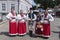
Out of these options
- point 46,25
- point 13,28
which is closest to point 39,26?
point 46,25

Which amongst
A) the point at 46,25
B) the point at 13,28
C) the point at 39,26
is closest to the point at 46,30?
the point at 46,25

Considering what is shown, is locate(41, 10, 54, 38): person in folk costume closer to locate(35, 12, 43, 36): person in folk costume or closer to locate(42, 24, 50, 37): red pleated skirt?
locate(42, 24, 50, 37): red pleated skirt

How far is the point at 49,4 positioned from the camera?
7494 centimetres

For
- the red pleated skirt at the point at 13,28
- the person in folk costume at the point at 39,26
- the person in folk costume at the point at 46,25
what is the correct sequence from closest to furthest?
the person in folk costume at the point at 46,25 → the person in folk costume at the point at 39,26 → the red pleated skirt at the point at 13,28

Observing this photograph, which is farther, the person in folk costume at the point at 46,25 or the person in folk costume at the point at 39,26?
the person in folk costume at the point at 39,26

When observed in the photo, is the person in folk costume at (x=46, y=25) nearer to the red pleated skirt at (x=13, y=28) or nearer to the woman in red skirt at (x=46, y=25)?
the woman in red skirt at (x=46, y=25)

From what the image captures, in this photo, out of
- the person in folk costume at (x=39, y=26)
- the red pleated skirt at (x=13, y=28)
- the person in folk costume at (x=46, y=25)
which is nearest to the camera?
the person in folk costume at (x=46, y=25)

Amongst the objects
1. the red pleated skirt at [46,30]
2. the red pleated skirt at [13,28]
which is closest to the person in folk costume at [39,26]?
the red pleated skirt at [46,30]

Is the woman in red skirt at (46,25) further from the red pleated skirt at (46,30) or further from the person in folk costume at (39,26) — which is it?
the person in folk costume at (39,26)

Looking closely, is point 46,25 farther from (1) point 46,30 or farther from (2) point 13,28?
(2) point 13,28

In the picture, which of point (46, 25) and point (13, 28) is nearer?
point (46, 25)

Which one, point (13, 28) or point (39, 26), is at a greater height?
point (39, 26)

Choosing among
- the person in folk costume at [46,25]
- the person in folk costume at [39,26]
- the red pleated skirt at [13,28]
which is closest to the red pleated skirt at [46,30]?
the person in folk costume at [46,25]

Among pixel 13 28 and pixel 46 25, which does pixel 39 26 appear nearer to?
pixel 46 25
